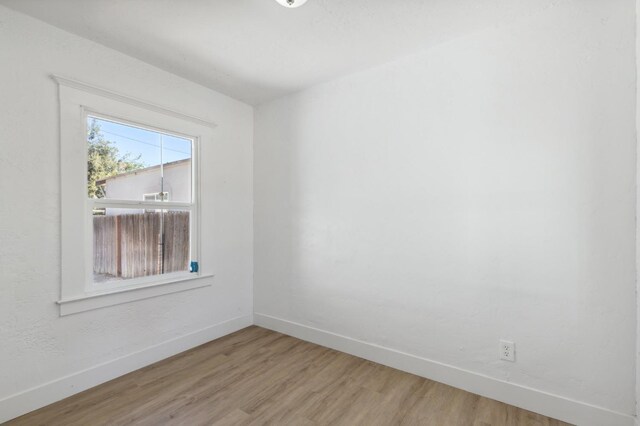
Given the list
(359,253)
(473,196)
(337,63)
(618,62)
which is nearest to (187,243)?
(359,253)

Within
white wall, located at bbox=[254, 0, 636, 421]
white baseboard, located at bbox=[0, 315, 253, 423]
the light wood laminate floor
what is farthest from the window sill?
white wall, located at bbox=[254, 0, 636, 421]

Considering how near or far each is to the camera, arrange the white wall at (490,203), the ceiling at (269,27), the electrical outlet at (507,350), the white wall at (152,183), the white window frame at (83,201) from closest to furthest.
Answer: the white wall at (490,203)
the ceiling at (269,27)
the electrical outlet at (507,350)
the white window frame at (83,201)
the white wall at (152,183)

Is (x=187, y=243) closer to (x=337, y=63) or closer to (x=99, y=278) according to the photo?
(x=99, y=278)

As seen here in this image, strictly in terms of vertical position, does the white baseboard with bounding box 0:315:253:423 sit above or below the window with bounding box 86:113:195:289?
below

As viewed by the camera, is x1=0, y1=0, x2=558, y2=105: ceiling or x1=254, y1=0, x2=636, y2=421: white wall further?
x1=0, y1=0, x2=558, y2=105: ceiling

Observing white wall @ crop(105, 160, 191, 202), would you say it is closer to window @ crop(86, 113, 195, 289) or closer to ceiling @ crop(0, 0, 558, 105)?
window @ crop(86, 113, 195, 289)

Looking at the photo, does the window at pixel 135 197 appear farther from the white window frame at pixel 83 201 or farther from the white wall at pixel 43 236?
the white wall at pixel 43 236

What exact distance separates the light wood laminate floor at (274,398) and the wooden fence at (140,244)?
831mm

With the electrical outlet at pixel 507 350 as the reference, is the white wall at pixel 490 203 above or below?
above

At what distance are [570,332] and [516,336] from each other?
0.96 ft

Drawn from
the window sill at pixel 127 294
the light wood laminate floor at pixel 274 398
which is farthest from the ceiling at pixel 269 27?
the light wood laminate floor at pixel 274 398

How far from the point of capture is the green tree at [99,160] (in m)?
2.33

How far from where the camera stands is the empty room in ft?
6.00

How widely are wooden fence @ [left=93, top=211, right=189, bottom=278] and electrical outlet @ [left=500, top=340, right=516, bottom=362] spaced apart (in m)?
2.74
